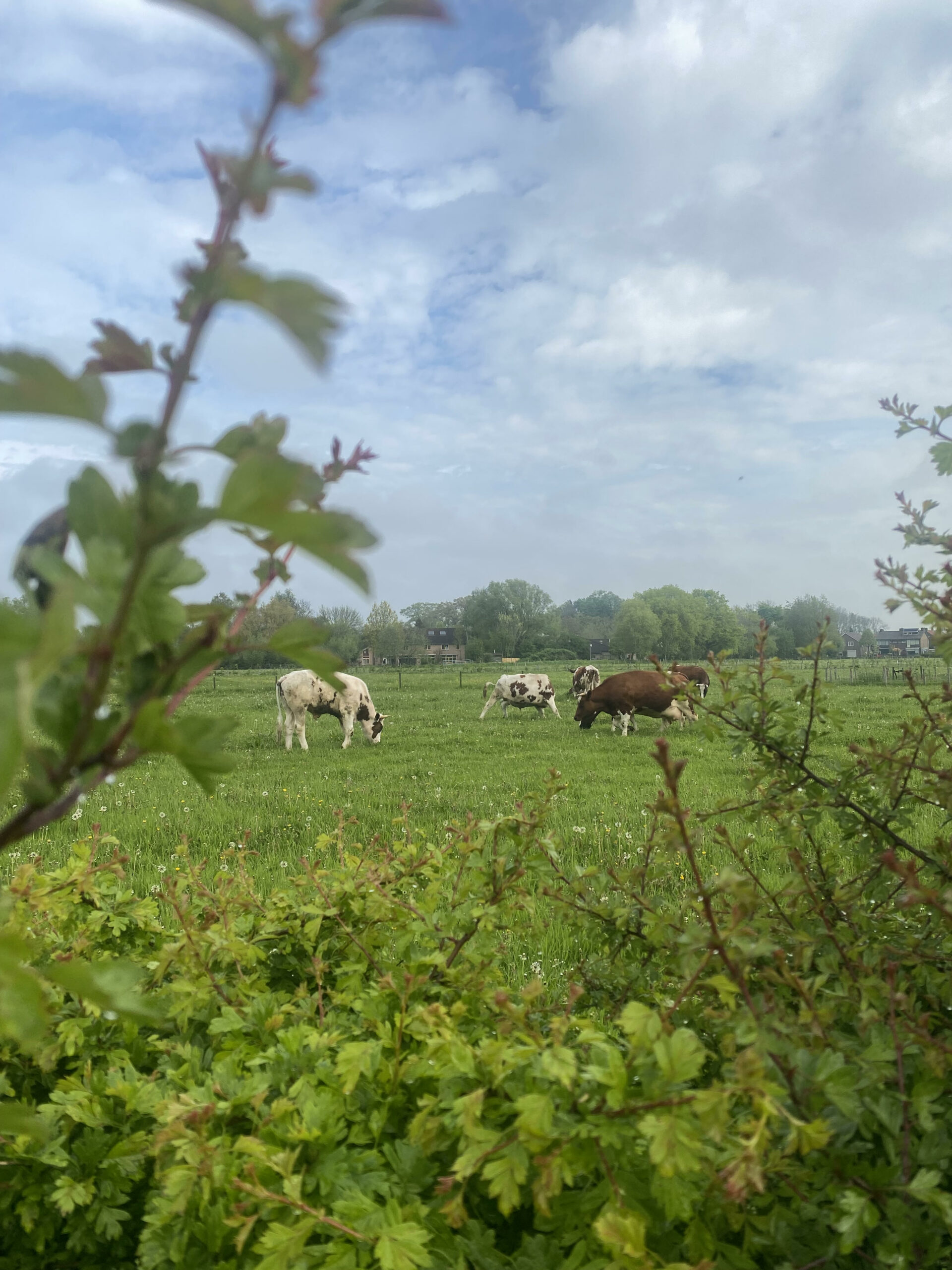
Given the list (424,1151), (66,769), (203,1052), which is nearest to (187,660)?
(66,769)

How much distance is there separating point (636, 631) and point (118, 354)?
272ft

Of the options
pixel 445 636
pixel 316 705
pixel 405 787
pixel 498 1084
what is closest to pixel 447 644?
pixel 445 636

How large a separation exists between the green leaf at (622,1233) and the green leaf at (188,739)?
83cm

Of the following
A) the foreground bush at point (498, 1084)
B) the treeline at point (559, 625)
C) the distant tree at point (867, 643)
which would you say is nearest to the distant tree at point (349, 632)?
the treeline at point (559, 625)

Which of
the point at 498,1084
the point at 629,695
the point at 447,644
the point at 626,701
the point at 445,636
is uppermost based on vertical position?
the point at 445,636

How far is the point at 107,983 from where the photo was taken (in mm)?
716

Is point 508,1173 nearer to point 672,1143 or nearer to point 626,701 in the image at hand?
point 672,1143

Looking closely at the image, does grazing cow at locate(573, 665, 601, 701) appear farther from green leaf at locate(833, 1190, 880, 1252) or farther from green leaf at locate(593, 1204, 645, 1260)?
green leaf at locate(593, 1204, 645, 1260)

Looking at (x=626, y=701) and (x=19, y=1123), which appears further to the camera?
(x=626, y=701)

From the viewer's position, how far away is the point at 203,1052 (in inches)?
70.2

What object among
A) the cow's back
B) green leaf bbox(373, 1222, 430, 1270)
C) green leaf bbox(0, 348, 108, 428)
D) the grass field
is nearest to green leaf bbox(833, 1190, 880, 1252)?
green leaf bbox(373, 1222, 430, 1270)

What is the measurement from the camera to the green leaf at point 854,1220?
3.72 feet

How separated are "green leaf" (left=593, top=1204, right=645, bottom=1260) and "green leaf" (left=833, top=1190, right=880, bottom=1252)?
0.33 meters

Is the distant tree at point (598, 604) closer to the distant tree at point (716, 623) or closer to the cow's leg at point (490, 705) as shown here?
the distant tree at point (716, 623)
